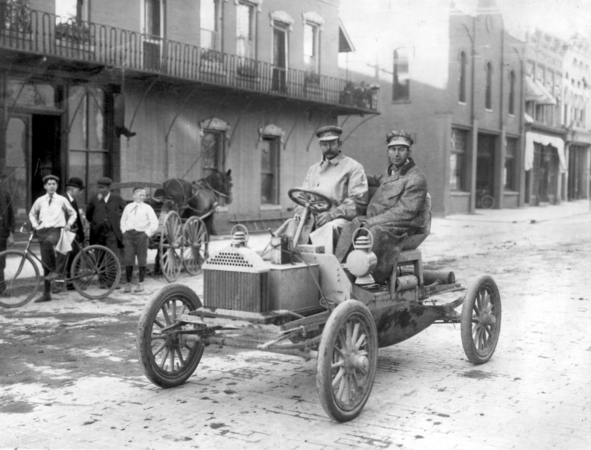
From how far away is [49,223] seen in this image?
10.8m

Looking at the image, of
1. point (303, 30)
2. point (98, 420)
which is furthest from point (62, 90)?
point (98, 420)

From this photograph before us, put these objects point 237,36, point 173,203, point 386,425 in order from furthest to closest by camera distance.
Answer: point 237,36
point 173,203
point 386,425

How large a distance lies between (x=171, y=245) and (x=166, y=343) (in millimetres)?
7220

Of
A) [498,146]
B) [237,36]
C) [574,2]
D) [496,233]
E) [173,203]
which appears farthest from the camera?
[498,146]

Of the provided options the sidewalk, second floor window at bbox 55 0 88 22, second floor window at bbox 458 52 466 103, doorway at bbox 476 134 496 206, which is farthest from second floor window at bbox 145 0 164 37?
doorway at bbox 476 134 496 206

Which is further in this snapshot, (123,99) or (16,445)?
(123,99)

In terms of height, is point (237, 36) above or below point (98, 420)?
above

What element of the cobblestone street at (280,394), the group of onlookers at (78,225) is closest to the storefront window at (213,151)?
the group of onlookers at (78,225)

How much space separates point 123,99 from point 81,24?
1826 millimetres

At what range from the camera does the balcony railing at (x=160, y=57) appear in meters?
15.4

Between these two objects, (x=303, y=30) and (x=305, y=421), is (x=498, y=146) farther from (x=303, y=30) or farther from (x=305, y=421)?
(x=305, y=421)

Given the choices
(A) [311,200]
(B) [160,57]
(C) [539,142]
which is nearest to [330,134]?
(A) [311,200]

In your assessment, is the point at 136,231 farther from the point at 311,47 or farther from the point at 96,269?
the point at 311,47

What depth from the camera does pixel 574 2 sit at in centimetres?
1059
